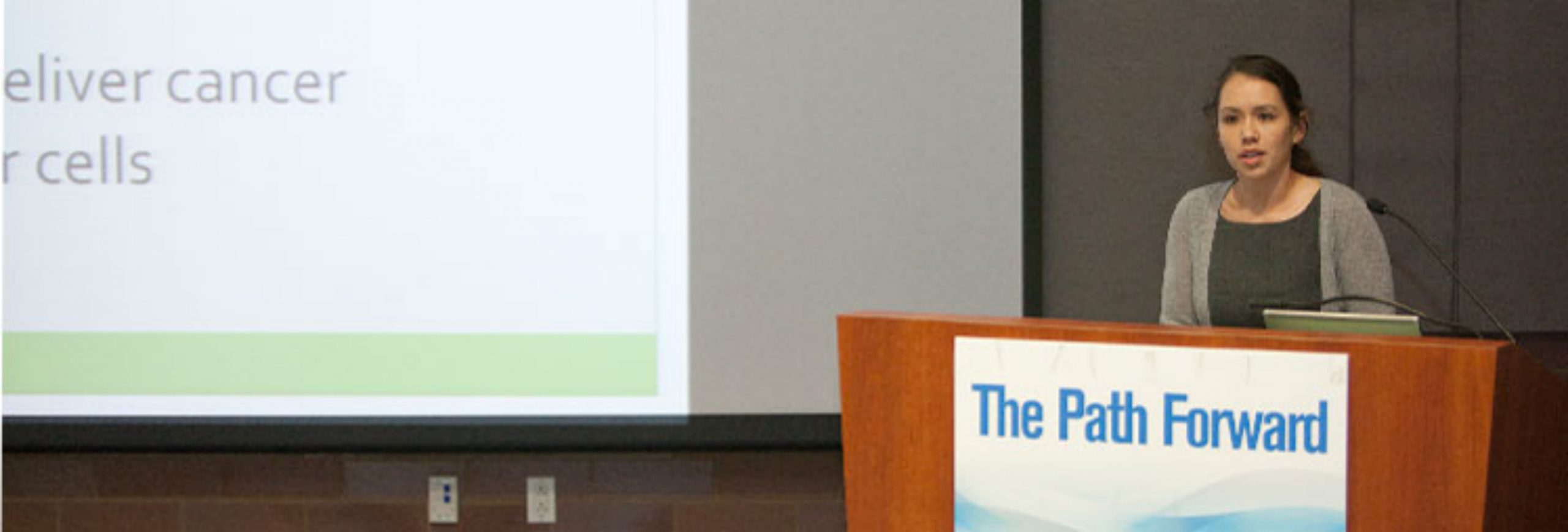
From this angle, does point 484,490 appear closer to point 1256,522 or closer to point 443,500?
point 443,500

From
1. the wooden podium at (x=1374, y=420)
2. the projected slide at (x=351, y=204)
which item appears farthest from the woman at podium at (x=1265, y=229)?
the projected slide at (x=351, y=204)

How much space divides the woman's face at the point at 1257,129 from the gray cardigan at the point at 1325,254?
76mm

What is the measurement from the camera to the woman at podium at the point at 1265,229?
2.29m

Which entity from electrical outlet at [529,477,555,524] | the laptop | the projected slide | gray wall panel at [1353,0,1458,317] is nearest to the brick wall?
electrical outlet at [529,477,555,524]

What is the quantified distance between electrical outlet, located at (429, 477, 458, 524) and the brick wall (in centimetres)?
2

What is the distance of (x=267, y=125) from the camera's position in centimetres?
300

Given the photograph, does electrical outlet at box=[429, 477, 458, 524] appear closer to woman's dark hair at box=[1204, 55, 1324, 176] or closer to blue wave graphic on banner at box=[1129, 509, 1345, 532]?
woman's dark hair at box=[1204, 55, 1324, 176]

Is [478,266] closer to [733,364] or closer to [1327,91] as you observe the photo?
[733,364]

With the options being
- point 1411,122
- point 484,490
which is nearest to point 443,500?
point 484,490

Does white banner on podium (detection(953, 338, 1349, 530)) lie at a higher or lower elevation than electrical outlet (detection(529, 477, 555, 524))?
higher

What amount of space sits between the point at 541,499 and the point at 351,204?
774mm

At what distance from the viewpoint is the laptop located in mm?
1452

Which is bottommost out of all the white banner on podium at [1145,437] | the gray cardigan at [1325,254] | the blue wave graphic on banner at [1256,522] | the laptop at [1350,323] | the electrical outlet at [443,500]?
the electrical outlet at [443,500]

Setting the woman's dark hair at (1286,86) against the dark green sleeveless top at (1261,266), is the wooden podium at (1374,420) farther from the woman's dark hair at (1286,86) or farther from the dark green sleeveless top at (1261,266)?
the woman's dark hair at (1286,86)
